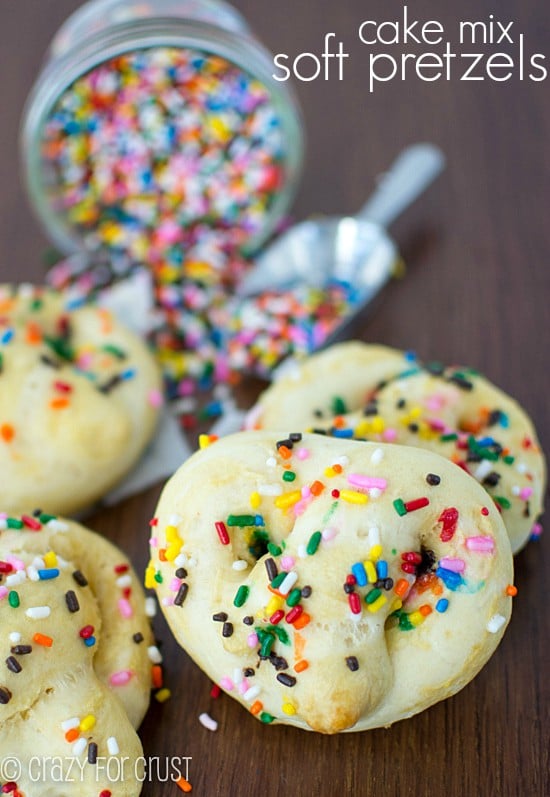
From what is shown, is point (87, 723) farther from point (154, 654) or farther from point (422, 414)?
point (422, 414)

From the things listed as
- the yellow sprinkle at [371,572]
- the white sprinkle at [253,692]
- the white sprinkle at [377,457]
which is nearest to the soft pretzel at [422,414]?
the white sprinkle at [377,457]

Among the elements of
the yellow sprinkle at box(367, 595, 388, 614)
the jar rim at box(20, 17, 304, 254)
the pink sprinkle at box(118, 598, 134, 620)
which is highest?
the jar rim at box(20, 17, 304, 254)

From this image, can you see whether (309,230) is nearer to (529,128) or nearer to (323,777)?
(529,128)

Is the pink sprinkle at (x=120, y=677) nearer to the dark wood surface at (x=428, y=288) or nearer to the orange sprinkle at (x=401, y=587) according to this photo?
the dark wood surface at (x=428, y=288)

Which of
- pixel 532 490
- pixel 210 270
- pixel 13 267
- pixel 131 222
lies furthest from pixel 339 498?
pixel 13 267

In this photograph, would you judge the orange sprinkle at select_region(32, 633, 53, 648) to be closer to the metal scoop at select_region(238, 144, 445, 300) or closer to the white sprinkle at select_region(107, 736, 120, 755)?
the white sprinkle at select_region(107, 736, 120, 755)

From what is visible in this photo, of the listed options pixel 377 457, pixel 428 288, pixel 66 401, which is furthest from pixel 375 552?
pixel 428 288

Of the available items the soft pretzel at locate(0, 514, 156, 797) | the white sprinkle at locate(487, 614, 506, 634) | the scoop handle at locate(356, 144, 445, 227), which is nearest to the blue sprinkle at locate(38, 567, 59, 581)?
the soft pretzel at locate(0, 514, 156, 797)
